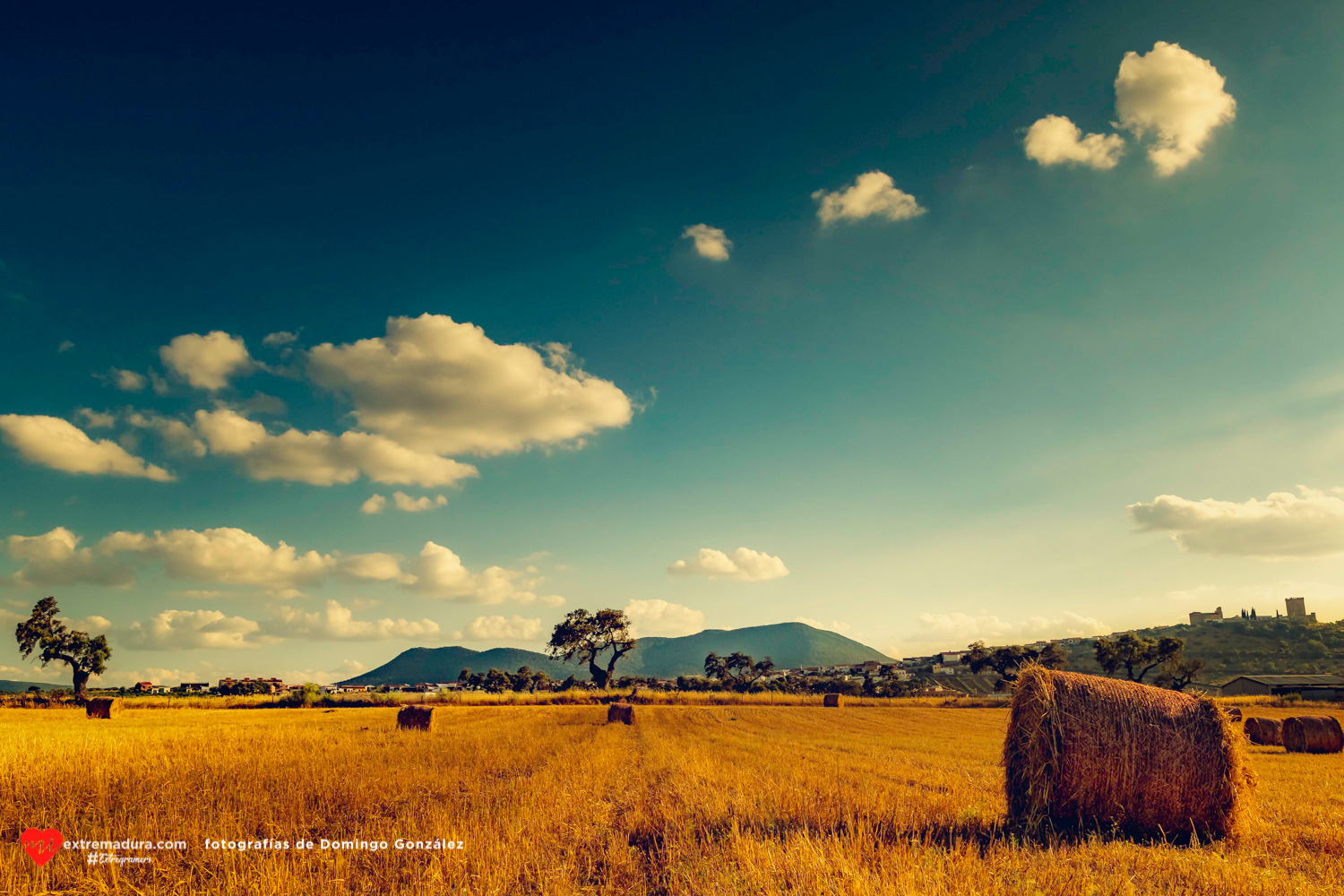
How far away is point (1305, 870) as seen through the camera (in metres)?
7.25

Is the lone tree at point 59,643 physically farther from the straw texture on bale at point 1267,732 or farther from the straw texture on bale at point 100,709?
the straw texture on bale at point 1267,732

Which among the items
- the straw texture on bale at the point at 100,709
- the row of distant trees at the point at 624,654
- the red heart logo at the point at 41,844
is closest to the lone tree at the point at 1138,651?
the row of distant trees at the point at 624,654

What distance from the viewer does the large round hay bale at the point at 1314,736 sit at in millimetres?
23000

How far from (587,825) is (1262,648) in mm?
148890

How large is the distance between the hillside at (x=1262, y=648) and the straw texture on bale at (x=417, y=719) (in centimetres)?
10983

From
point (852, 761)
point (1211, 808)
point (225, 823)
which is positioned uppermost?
point (225, 823)

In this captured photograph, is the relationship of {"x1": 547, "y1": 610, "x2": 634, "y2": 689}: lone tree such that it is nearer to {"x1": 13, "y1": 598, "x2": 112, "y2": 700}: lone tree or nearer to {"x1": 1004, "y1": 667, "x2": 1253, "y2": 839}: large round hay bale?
{"x1": 13, "y1": 598, "x2": 112, "y2": 700}: lone tree

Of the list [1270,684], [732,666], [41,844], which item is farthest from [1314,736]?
[732,666]

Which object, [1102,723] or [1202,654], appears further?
[1202,654]

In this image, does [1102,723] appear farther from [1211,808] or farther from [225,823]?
[225,823]

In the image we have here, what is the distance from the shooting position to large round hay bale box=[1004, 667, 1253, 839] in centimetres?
955

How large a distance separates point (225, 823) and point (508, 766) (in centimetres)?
732

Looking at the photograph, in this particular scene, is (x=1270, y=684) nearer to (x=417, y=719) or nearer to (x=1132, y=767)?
(x=1132, y=767)

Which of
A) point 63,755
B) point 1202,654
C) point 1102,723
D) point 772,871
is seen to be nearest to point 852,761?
point 1102,723
